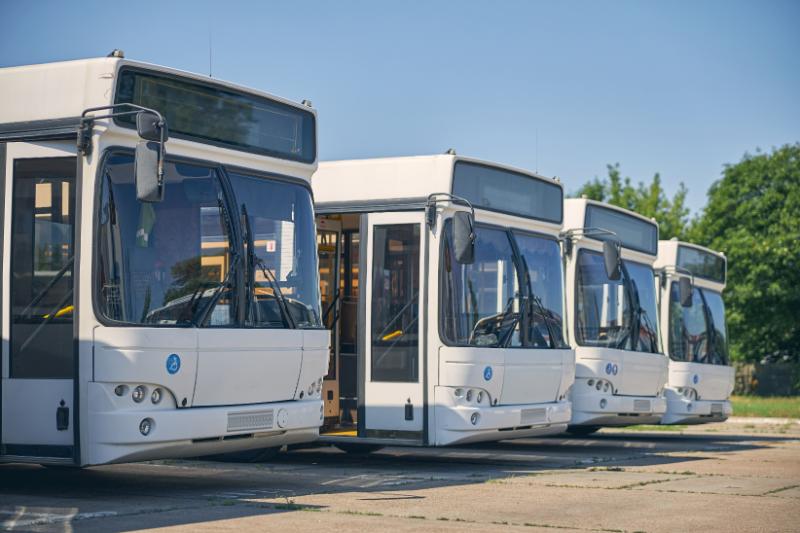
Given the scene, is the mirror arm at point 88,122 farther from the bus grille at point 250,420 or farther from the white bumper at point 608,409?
the white bumper at point 608,409

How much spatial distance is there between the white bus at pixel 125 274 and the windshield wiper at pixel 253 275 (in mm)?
19

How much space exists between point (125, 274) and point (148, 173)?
0.92m

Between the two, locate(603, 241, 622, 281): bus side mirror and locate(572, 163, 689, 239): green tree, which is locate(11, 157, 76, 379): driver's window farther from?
locate(572, 163, 689, 239): green tree

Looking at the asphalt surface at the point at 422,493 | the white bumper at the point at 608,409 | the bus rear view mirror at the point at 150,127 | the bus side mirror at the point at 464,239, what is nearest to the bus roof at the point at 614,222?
the white bumper at the point at 608,409

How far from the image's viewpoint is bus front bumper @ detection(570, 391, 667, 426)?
1708 cm

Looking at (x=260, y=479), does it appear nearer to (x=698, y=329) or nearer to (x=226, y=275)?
(x=226, y=275)

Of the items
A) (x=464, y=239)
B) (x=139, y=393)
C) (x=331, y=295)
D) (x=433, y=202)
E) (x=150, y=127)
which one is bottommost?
(x=139, y=393)

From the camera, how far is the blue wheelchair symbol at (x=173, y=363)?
10.1 m

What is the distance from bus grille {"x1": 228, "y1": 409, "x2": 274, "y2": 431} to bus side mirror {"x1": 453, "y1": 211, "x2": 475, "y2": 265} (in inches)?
116

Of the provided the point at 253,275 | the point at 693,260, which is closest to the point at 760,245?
the point at 693,260

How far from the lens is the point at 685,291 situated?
65.7ft

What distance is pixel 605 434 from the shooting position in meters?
23.0

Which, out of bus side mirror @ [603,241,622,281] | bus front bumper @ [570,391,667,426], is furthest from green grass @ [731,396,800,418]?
bus side mirror @ [603,241,622,281]

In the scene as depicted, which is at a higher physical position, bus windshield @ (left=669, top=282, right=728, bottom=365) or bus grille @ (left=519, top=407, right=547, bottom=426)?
bus windshield @ (left=669, top=282, right=728, bottom=365)
